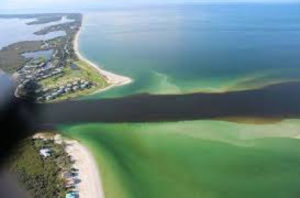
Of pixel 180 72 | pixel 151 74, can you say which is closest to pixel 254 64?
pixel 180 72

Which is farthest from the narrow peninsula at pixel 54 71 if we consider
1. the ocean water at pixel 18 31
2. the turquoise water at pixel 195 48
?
the ocean water at pixel 18 31

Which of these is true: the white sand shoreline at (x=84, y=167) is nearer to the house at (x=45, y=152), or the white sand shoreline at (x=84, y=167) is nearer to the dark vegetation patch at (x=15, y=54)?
the house at (x=45, y=152)

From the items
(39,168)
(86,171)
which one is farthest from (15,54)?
(86,171)

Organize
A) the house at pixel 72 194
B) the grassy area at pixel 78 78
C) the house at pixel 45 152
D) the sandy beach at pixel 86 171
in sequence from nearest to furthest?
the house at pixel 72 194 → the sandy beach at pixel 86 171 → the house at pixel 45 152 → the grassy area at pixel 78 78

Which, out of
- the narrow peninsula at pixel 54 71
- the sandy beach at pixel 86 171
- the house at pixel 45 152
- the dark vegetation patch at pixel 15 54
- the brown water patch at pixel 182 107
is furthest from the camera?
the dark vegetation patch at pixel 15 54

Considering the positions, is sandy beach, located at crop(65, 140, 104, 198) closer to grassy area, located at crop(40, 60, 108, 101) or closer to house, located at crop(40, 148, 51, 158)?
house, located at crop(40, 148, 51, 158)


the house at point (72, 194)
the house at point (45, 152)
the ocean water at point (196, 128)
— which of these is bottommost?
the house at point (72, 194)

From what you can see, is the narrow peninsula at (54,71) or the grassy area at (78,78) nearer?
the grassy area at (78,78)

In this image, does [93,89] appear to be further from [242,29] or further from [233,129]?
[242,29]
